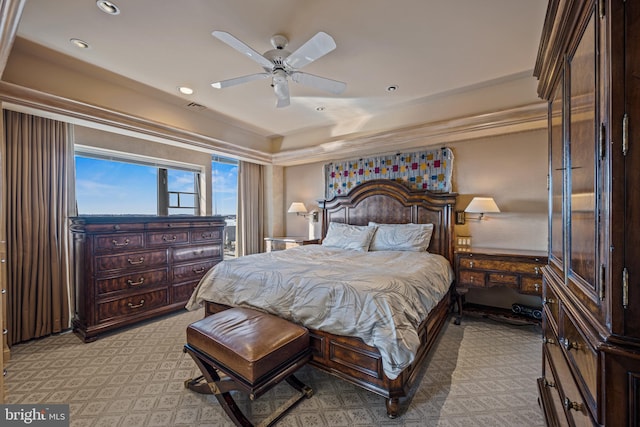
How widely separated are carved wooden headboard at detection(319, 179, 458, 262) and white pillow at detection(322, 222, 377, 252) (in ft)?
0.93

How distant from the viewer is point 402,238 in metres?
3.74

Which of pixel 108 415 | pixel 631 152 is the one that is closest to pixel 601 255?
pixel 631 152

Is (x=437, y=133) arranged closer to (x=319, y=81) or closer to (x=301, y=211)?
(x=319, y=81)

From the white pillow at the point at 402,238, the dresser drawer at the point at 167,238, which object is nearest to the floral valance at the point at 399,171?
the white pillow at the point at 402,238

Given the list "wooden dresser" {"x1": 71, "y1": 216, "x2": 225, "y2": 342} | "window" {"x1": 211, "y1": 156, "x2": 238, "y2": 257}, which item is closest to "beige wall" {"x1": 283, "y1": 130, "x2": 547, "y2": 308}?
"wooden dresser" {"x1": 71, "y1": 216, "x2": 225, "y2": 342}

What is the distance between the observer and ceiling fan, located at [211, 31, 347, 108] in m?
1.98

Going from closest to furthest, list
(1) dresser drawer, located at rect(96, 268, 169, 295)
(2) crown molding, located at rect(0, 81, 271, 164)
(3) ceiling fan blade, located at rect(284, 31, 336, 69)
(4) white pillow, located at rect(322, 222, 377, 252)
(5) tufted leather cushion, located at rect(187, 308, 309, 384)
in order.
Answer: (5) tufted leather cushion, located at rect(187, 308, 309, 384), (3) ceiling fan blade, located at rect(284, 31, 336, 69), (2) crown molding, located at rect(0, 81, 271, 164), (1) dresser drawer, located at rect(96, 268, 169, 295), (4) white pillow, located at rect(322, 222, 377, 252)

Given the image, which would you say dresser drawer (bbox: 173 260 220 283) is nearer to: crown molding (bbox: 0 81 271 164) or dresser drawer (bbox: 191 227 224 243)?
dresser drawer (bbox: 191 227 224 243)

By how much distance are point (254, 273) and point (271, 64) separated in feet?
5.99

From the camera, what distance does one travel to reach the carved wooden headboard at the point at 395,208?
3.74 meters

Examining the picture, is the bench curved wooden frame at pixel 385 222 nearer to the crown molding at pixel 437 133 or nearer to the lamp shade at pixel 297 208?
the lamp shade at pixel 297 208

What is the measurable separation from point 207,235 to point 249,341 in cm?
261

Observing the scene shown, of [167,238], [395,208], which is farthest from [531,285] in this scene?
[167,238]

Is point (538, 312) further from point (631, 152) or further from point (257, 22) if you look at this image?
point (257, 22)
